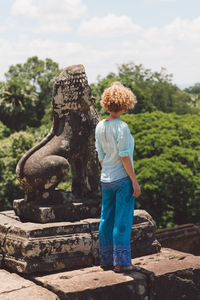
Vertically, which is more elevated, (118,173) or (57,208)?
(118,173)

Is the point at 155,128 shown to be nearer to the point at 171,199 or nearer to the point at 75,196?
the point at 171,199

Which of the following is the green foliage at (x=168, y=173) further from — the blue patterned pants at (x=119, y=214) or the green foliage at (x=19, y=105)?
the green foliage at (x=19, y=105)

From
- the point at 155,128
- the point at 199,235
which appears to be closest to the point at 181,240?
the point at 199,235

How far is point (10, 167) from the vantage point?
22.1m

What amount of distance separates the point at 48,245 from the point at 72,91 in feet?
5.63

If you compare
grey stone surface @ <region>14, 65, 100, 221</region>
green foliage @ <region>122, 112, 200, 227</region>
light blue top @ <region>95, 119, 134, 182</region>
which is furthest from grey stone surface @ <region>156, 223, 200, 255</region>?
light blue top @ <region>95, 119, 134, 182</region>

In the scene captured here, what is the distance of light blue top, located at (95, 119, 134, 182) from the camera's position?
14.3ft

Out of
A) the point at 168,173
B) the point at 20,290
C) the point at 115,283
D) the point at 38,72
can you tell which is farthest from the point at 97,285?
the point at 38,72

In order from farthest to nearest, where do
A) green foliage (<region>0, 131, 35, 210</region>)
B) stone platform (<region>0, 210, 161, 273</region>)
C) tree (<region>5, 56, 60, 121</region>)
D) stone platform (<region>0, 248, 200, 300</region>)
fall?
1. tree (<region>5, 56, 60, 121</region>)
2. green foliage (<region>0, 131, 35, 210</region>)
3. stone platform (<region>0, 210, 161, 273</region>)
4. stone platform (<region>0, 248, 200, 300</region>)

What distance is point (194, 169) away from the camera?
659 inches

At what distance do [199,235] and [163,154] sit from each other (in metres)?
4.95

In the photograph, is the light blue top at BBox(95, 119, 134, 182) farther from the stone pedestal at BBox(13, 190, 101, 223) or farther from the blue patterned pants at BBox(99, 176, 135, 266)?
the stone pedestal at BBox(13, 190, 101, 223)

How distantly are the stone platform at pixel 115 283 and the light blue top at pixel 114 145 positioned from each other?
968 millimetres

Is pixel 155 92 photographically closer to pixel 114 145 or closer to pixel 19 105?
pixel 19 105
